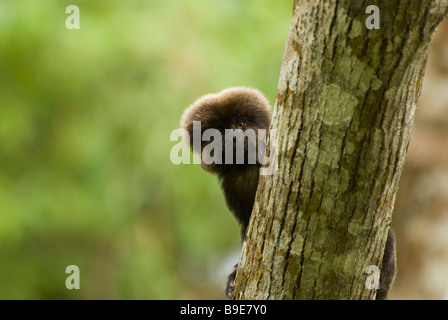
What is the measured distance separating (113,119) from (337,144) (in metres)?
5.35

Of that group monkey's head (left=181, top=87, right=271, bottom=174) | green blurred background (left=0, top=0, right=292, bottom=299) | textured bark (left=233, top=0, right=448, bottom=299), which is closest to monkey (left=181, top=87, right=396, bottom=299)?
monkey's head (left=181, top=87, right=271, bottom=174)

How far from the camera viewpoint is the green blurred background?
6816 mm

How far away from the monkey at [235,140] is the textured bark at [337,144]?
656mm

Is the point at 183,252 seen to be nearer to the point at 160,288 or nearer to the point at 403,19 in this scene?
the point at 160,288

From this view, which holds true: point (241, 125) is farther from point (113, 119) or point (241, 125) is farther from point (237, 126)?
point (113, 119)

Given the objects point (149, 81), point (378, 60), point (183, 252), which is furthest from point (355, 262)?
point (183, 252)

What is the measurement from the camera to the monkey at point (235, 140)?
3.14 meters

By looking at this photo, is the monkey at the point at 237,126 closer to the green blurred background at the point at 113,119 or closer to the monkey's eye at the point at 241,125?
the monkey's eye at the point at 241,125

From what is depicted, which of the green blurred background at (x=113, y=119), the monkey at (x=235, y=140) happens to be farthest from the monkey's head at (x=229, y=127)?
the green blurred background at (x=113, y=119)

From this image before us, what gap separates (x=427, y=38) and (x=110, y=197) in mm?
5691

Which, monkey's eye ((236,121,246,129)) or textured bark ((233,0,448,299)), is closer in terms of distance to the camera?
textured bark ((233,0,448,299))

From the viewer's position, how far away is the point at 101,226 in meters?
7.50

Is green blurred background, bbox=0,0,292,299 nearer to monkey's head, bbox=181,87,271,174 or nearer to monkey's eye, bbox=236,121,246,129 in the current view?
monkey's head, bbox=181,87,271,174

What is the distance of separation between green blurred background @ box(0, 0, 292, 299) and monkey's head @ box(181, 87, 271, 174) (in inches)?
132
